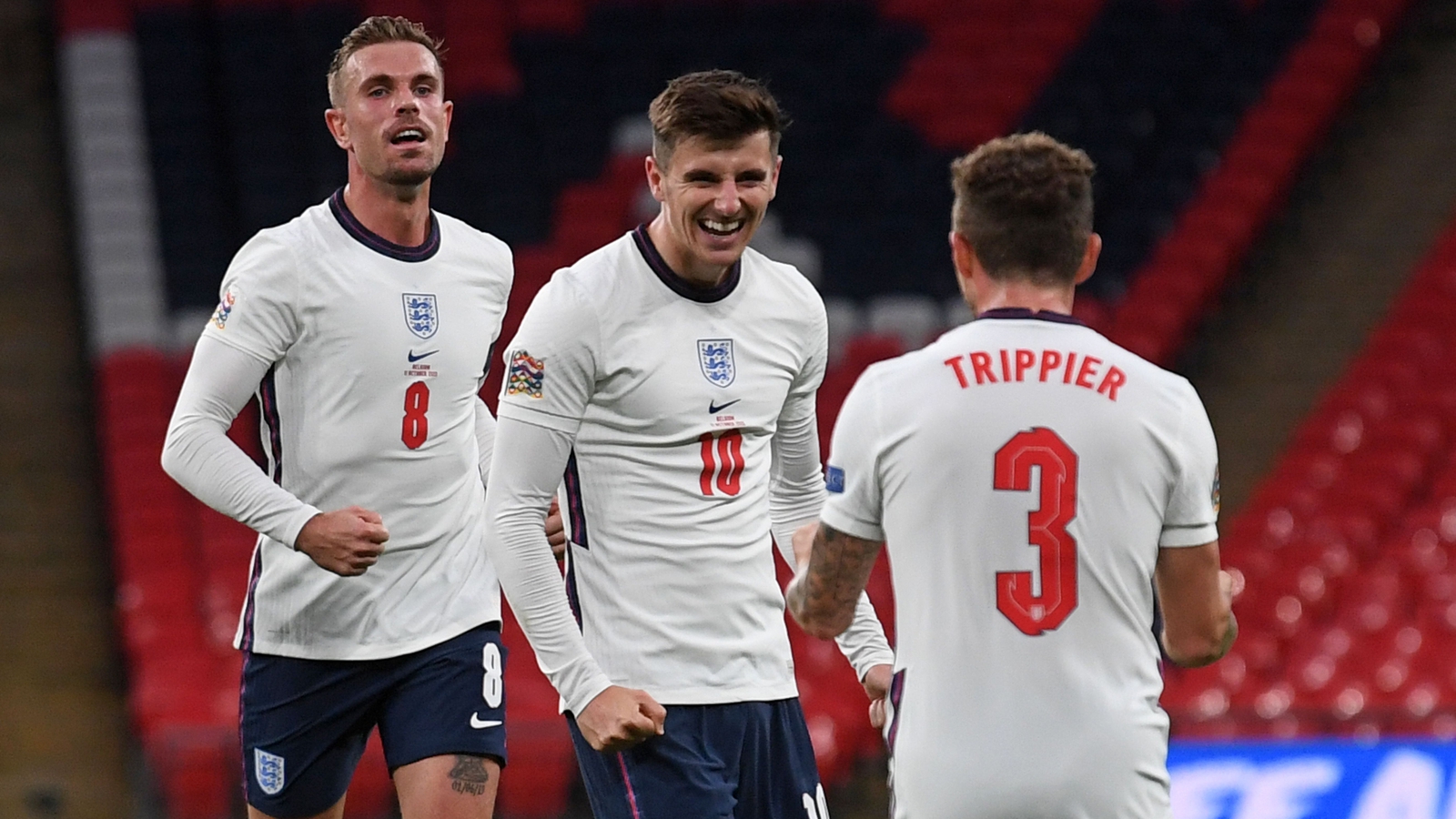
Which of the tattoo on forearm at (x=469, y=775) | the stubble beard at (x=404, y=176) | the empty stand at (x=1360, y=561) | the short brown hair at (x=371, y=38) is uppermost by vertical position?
the short brown hair at (x=371, y=38)

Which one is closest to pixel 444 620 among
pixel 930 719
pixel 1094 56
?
pixel 930 719

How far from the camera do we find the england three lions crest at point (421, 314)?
411 cm

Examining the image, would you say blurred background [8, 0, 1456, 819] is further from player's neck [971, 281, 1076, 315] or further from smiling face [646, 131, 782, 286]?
player's neck [971, 281, 1076, 315]

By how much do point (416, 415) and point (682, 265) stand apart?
0.78 metres

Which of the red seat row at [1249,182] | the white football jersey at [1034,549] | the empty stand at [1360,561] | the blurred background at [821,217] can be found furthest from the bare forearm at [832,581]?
the red seat row at [1249,182]

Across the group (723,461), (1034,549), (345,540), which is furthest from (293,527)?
(1034,549)

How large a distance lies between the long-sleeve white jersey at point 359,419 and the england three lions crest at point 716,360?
0.76 meters

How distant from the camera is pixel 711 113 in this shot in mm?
3486

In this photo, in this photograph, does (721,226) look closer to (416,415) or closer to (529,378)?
(529,378)

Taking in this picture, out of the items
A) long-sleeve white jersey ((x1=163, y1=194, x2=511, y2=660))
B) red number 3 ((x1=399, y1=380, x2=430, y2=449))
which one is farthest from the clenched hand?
red number 3 ((x1=399, y1=380, x2=430, y2=449))

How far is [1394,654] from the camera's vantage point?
8383 millimetres

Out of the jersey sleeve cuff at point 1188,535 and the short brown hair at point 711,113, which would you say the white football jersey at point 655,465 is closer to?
the short brown hair at point 711,113

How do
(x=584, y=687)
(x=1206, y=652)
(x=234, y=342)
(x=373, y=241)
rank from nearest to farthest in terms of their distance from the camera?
(x=1206, y=652), (x=584, y=687), (x=234, y=342), (x=373, y=241)

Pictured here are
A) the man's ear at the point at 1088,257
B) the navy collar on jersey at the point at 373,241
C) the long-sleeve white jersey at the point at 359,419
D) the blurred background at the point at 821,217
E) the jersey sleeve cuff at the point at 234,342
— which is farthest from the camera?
the blurred background at the point at 821,217
